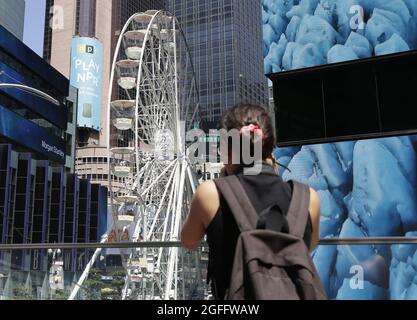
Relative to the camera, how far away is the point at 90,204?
59000 mm

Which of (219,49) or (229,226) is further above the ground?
(219,49)

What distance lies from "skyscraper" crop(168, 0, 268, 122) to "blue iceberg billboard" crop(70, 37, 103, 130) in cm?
2135

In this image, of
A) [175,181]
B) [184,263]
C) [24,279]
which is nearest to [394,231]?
[184,263]

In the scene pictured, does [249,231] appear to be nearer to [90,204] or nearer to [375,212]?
[375,212]

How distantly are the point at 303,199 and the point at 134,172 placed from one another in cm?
2293

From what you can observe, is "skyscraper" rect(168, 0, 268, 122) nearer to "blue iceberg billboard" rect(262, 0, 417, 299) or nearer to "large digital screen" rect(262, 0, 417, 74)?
"large digital screen" rect(262, 0, 417, 74)

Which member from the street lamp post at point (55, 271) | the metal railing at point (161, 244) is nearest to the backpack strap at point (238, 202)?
the metal railing at point (161, 244)

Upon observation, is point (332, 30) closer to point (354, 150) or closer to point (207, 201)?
point (354, 150)

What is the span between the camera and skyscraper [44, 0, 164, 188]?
3910 inches

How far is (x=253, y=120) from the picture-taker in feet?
7.11

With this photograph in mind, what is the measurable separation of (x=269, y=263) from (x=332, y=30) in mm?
9768

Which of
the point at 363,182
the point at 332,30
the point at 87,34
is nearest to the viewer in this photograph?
the point at 363,182

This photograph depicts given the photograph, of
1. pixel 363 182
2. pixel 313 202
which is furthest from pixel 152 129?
pixel 313 202

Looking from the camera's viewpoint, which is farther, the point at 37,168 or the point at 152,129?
the point at 37,168
